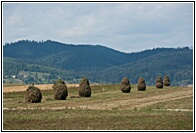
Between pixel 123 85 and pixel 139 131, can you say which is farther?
pixel 123 85

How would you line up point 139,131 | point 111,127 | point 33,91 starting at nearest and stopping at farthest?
1. point 139,131
2. point 111,127
3. point 33,91

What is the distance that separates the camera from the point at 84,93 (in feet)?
183

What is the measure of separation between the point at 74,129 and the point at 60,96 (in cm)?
2969

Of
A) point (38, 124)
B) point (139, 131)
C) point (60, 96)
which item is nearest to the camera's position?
point (139, 131)

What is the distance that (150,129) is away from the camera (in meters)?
21.2

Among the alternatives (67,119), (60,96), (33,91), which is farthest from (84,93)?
(67,119)

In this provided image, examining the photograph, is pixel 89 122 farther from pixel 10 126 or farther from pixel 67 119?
pixel 10 126

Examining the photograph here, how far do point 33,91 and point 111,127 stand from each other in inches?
1019

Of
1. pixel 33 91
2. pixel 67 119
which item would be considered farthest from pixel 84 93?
pixel 67 119

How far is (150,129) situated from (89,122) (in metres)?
4.61

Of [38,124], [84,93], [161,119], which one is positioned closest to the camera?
[38,124]

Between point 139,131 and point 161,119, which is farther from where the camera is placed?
point 161,119

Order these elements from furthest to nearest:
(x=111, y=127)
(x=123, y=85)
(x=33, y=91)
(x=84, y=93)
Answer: (x=123, y=85)
(x=84, y=93)
(x=33, y=91)
(x=111, y=127)

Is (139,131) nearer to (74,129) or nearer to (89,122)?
(74,129)
